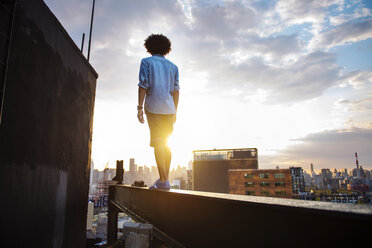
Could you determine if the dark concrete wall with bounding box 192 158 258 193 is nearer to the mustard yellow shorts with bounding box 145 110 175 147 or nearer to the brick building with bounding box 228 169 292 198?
the brick building with bounding box 228 169 292 198

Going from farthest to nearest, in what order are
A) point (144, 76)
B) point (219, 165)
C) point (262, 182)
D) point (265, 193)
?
point (219, 165) → point (265, 193) → point (262, 182) → point (144, 76)

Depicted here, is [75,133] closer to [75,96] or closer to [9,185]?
[75,96]

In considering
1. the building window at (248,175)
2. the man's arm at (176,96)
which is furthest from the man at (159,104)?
the building window at (248,175)

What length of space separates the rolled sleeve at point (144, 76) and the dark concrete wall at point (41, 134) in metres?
1.01

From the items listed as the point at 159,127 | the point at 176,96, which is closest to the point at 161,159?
Answer: the point at 159,127

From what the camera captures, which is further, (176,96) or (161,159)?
(176,96)

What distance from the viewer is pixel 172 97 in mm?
3619

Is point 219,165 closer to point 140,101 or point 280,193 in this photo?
point 280,193

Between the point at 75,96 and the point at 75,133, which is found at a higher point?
the point at 75,96

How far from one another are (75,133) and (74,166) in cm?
52

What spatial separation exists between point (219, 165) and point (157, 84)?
6280cm

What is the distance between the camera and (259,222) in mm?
1282

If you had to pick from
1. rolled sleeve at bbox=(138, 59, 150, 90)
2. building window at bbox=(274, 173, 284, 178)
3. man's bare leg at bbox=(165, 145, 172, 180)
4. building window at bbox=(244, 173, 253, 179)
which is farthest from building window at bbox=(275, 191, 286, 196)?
rolled sleeve at bbox=(138, 59, 150, 90)

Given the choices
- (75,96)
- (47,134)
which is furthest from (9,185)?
(75,96)
